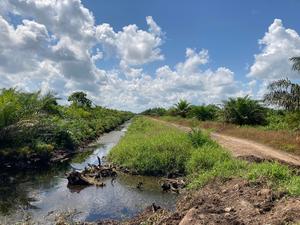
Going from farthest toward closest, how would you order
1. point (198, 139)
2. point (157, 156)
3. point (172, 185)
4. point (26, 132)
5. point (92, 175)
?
point (26, 132), point (198, 139), point (157, 156), point (92, 175), point (172, 185)

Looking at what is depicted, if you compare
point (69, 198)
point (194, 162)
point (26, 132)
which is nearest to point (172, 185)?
point (194, 162)

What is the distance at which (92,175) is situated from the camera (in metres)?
17.2

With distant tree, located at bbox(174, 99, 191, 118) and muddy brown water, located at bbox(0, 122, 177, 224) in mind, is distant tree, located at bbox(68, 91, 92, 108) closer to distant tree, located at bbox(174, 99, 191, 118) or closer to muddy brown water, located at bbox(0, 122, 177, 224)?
distant tree, located at bbox(174, 99, 191, 118)

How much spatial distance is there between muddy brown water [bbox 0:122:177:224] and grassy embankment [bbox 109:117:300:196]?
955 mm

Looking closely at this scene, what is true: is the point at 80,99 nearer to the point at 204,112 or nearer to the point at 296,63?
the point at 204,112

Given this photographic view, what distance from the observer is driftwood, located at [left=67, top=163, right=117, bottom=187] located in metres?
16.0

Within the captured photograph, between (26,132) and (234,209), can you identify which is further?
(26,132)

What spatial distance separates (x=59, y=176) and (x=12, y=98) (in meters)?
6.96

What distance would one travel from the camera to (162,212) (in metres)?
10.7

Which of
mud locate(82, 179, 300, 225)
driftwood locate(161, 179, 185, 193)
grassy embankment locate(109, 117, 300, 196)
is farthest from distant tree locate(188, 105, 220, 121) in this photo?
mud locate(82, 179, 300, 225)

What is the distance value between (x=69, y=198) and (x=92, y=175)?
3.23 metres

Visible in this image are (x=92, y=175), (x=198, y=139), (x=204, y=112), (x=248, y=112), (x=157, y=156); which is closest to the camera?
(x=92, y=175)

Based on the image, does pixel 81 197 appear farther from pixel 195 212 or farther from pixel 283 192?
pixel 283 192

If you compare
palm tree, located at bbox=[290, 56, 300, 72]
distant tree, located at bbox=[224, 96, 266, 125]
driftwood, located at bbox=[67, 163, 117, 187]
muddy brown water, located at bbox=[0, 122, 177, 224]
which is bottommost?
muddy brown water, located at bbox=[0, 122, 177, 224]
